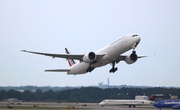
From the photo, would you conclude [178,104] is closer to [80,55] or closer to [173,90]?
[80,55]

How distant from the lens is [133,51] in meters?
55.8

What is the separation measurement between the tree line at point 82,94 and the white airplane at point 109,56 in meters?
42.5

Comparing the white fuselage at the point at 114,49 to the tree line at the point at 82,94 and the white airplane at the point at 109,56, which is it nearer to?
the white airplane at the point at 109,56

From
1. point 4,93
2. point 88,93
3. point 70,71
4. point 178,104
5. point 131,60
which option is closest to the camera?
point 131,60

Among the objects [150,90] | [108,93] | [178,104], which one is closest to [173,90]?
[150,90]

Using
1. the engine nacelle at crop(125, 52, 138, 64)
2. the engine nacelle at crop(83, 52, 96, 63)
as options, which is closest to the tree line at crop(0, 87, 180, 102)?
the engine nacelle at crop(83, 52, 96, 63)

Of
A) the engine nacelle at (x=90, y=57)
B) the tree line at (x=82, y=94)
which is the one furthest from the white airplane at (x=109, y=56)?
the tree line at (x=82, y=94)

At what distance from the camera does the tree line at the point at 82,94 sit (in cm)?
10436

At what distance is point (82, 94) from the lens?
110188 mm

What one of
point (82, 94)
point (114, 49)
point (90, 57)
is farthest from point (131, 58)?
point (82, 94)

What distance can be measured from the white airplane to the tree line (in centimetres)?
4247

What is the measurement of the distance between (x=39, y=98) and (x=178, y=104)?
39.9m

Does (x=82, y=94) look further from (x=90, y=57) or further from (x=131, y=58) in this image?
(x=90, y=57)

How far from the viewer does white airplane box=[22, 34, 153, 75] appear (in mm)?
52844
